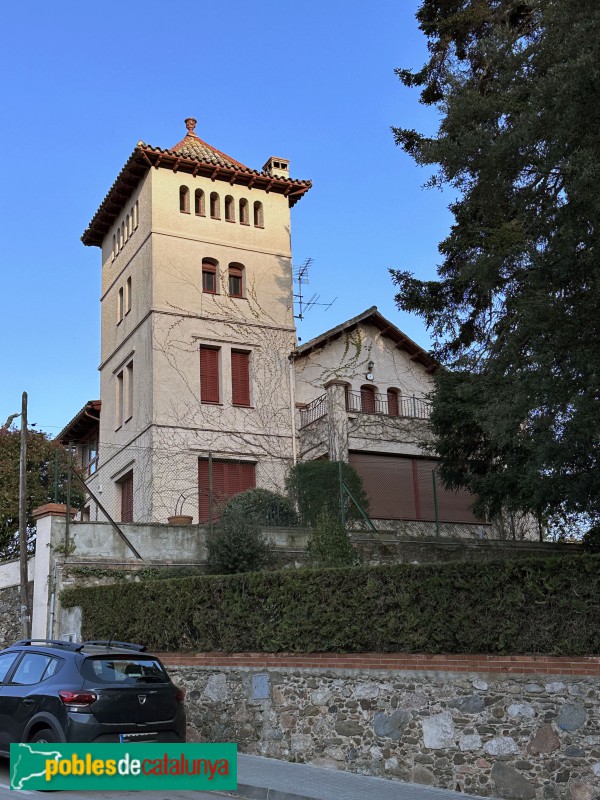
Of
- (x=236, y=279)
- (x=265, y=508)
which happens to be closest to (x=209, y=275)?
(x=236, y=279)

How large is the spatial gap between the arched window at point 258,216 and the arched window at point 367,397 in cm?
623

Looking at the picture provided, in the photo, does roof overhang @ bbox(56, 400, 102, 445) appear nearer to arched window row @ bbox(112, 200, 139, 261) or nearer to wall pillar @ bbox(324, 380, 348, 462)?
arched window row @ bbox(112, 200, 139, 261)

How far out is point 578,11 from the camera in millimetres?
11914

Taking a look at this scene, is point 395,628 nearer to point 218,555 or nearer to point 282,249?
point 218,555

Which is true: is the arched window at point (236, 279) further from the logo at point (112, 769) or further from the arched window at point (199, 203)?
the logo at point (112, 769)

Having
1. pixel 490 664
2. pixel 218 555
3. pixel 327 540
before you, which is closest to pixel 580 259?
pixel 490 664

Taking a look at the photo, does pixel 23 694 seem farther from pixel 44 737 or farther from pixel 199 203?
pixel 199 203

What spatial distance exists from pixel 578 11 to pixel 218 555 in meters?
12.0

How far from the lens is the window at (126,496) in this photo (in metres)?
27.6

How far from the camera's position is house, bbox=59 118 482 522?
87.2 feet

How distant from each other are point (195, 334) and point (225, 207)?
4.72 m

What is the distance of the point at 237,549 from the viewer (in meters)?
18.8

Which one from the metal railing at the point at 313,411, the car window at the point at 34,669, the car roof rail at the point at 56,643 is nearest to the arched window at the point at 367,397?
the metal railing at the point at 313,411

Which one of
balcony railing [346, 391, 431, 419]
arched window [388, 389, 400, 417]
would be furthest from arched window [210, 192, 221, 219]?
arched window [388, 389, 400, 417]
